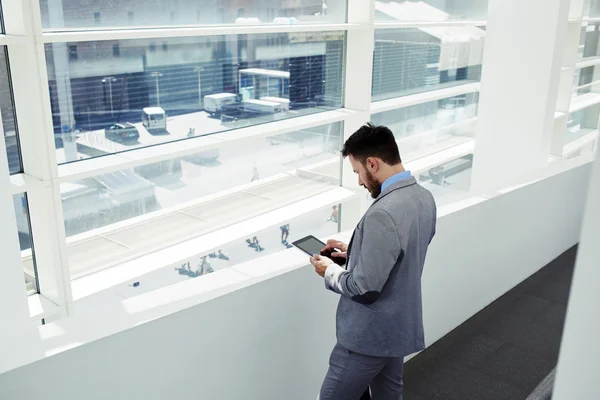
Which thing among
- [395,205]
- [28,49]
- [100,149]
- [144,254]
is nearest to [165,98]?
[100,149]

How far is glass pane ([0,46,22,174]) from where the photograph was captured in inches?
132

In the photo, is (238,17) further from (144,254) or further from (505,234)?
(505,234)

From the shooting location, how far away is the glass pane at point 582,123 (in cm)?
1038

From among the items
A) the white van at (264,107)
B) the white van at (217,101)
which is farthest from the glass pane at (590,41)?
the white van at (217,101)

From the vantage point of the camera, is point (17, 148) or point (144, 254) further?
point (144, 254)

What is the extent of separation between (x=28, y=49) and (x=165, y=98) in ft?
4.89

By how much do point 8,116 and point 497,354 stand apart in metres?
2.87

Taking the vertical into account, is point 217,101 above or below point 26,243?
above

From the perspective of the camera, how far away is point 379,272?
5.10 feet

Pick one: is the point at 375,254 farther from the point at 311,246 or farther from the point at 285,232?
the point at 285,232

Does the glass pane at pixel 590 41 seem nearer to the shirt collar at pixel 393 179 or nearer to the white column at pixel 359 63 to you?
the white column at pixel 359 63

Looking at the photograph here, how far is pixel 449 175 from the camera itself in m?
7.96

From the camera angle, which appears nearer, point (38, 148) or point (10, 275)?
point (10, 275)

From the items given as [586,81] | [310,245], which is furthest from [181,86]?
[586,81]
